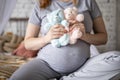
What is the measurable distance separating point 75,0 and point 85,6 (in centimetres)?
6

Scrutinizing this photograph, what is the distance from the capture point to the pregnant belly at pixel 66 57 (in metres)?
1.36

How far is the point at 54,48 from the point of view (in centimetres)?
137

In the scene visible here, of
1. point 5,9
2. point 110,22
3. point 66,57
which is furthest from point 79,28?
point 110,22

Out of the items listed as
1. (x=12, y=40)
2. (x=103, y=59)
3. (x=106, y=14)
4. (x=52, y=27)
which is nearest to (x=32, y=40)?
(x=52, y=27)

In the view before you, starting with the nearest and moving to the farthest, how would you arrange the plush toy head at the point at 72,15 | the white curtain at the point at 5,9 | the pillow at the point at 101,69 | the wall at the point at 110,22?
1. the white curtain at the point at 5,9
2. the pillow at the point at 101,69
3. the plush toy head at the point at 72,15
4. the wall at the point at 110,22

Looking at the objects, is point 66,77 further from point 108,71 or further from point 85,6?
point 85,6

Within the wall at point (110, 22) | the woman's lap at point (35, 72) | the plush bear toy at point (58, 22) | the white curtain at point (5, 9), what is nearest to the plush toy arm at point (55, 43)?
the plush bear toy at point (58, 22)

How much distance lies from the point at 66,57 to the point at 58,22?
0.18 meters

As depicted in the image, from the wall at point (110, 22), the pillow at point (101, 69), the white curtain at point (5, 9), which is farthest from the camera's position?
the wall at point (110, 22)

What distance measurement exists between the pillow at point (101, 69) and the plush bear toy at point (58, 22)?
16 centimetres

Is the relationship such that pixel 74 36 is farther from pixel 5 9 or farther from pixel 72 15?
pixel 5 9

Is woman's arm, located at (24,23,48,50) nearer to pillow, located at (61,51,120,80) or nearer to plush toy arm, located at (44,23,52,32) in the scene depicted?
plush toy arm, located at (44,23,52,32)

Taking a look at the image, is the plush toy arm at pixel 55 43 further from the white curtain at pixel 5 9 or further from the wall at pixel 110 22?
the wall at pixel 110 22

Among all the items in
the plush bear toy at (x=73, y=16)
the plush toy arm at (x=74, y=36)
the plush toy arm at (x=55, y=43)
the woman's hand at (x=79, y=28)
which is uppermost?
the plush bear toy at (x=73, y=16)
